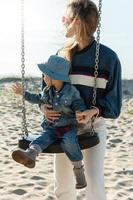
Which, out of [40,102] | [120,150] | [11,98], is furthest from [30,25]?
[40,102]

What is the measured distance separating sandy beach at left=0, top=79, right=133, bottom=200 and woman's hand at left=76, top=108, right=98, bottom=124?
1879mm

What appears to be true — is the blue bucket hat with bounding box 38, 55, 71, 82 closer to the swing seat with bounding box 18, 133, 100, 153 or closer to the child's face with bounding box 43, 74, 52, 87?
the child's face with bounding box 43, 74, 52, 87

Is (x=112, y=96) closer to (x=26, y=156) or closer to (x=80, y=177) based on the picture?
(x=80, y=177)

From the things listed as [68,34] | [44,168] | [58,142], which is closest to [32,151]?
[58,142]

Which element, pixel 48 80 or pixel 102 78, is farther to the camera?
pixel 48 80

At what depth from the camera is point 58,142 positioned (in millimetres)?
4152

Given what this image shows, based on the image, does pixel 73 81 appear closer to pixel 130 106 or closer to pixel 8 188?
pixel 8 188

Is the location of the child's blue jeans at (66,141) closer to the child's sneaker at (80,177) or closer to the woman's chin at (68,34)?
the child's sneaker at (80,177)

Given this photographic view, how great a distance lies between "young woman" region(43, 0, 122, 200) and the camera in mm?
4031

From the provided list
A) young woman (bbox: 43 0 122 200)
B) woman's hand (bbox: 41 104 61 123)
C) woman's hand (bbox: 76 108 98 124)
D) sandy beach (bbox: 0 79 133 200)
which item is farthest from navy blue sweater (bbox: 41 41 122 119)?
sandy beach (bbox: 0 79 133 200)

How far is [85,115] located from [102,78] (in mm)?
272

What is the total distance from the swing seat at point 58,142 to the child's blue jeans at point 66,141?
26mm

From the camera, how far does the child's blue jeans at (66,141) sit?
159 inches

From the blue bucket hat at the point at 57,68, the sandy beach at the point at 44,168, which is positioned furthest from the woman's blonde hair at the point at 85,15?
the sandy beach at the point at 44,168
